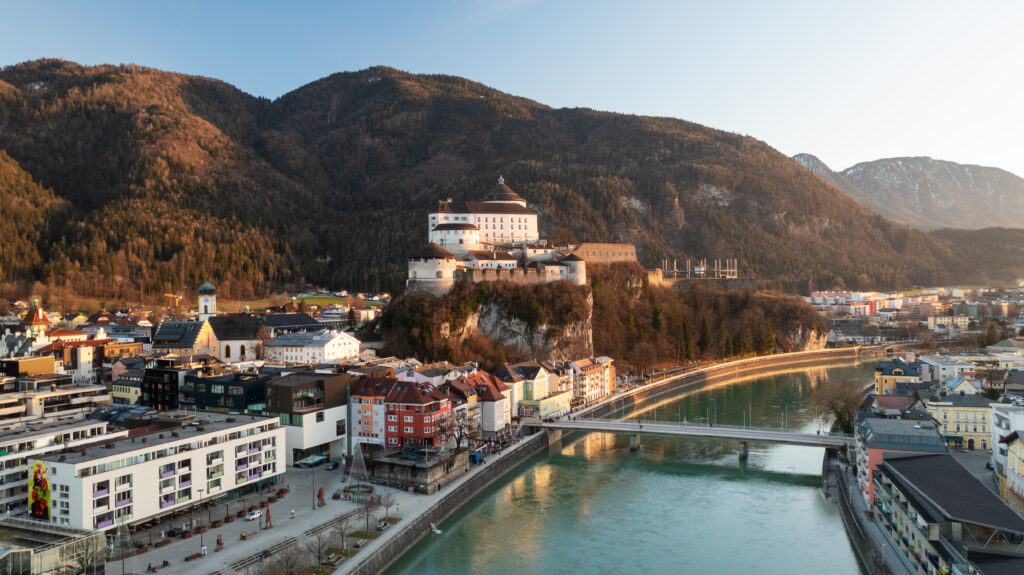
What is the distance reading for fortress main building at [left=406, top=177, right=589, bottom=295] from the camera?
47812mm

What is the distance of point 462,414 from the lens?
3069 cm

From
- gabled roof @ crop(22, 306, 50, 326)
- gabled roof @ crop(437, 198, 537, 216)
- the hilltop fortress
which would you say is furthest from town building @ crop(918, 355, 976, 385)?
gabled roof @ crop(22, 306, 50, 326)

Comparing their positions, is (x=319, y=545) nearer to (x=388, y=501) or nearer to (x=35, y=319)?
(x=388, y=501)

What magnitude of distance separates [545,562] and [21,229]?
78946mm

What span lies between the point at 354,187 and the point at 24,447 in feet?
339

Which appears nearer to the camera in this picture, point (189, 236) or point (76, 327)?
point (76, 327)

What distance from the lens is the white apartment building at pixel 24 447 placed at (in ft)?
68.6

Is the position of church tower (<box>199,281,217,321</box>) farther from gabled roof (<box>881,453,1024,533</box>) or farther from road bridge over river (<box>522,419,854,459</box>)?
gabled roof (<box>881,453,1024,533</box>)

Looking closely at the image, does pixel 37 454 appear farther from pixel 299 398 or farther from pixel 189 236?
pixel 189 236

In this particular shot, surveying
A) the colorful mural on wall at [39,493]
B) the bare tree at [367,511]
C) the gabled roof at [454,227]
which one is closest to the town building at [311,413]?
the bare tree at [367,511]

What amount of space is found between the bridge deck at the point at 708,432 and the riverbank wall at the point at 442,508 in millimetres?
1304

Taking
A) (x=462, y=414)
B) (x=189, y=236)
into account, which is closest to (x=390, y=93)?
(x=189, y=236)

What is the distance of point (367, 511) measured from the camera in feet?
71.3

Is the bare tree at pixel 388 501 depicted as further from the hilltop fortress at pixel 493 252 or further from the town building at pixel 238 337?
the town building at pixel 238 337
